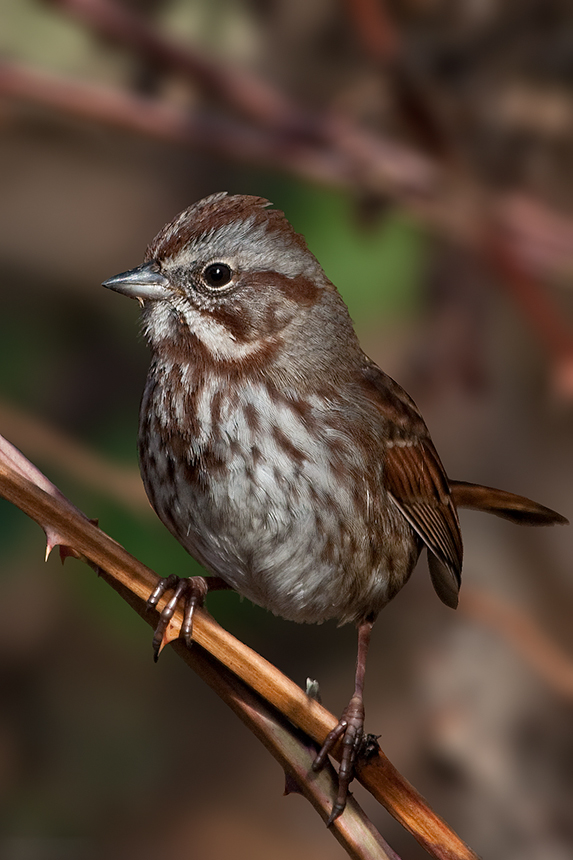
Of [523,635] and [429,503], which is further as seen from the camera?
[523,635]

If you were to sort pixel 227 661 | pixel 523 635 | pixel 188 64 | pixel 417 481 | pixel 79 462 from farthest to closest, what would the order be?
pixel 523 635 < pixel 188 64 < pixel 79 462 < pixel 417 481 < pixel 227 661

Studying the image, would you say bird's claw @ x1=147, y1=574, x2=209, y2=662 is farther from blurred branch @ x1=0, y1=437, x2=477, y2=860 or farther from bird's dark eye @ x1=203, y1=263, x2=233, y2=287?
bird's dark eye @ x1=203, y1=263, x2=233, y2=287

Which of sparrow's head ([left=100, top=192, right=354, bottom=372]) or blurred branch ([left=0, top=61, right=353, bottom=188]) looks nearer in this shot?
sparrow's head ([left=100, top=192, right=354, bottom=372])

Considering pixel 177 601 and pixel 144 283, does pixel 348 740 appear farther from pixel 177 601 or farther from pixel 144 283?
pixel 144 283

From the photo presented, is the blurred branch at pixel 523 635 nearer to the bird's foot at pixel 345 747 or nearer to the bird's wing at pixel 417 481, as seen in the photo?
the bird's wing at pixel 417 481

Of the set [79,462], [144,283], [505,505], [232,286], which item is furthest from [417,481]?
[79,462]

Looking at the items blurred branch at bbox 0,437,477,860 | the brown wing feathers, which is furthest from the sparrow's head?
blurred branch at bbox 0,437,477,860
